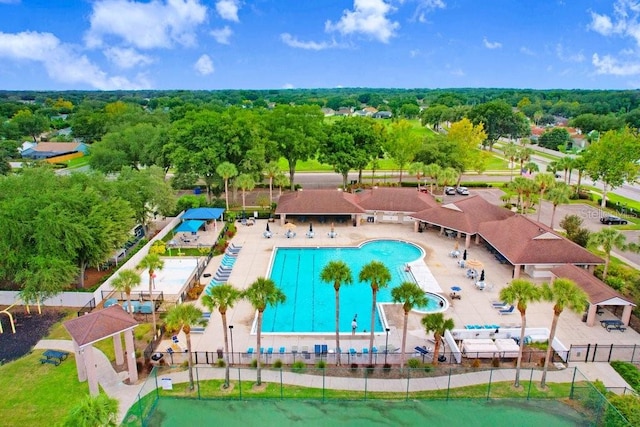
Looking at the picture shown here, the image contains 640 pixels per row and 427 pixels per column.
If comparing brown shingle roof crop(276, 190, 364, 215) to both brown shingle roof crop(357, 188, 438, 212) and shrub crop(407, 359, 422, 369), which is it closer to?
brown shingle roof crop(357, 188, 438, 212)

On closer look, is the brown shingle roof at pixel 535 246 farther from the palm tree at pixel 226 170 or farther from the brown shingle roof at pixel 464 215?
the palm tree at pixel 226 170

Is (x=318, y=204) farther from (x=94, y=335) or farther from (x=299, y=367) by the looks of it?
(x=94, y=335)

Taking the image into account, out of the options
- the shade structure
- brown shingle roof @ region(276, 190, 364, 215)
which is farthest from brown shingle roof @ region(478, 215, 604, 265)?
brown shingle roof @ region(276, 190, 364, 215)

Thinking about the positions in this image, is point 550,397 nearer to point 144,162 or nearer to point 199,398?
point 199,398

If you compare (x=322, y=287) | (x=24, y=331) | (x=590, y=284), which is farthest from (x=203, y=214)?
(x=590, y=284)

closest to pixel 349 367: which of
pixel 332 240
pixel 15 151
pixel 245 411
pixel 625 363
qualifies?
pixel 245 411

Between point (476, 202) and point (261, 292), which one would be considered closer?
point (261, 292)
